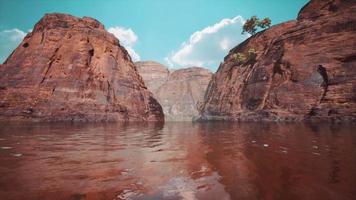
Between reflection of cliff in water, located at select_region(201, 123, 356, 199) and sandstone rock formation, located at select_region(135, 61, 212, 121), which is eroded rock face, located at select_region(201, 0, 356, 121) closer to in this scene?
reflection of cliff in water, located at select_region(201, 123, 356, 199)

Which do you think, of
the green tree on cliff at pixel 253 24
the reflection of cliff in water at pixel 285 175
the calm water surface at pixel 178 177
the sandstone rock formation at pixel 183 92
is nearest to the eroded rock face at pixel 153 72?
the sandstone rock formation at pixel 183 92

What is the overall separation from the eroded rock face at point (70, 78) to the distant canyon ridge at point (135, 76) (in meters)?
0.10

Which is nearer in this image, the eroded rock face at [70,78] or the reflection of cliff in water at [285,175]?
the reflection of cliff in water at [285,175]

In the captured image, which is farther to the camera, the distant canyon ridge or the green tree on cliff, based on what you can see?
the green tree on cliff

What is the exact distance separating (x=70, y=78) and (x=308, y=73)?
30502 millimetres

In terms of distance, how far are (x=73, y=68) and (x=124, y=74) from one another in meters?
7.25

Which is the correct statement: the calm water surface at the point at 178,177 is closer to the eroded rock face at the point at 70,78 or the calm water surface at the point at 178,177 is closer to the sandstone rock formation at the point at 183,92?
the eroded rock face at the point at 70,78

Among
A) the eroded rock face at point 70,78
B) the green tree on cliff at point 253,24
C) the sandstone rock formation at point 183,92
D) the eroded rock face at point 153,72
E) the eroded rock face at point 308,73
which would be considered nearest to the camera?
the eroded rock face at point 308,73

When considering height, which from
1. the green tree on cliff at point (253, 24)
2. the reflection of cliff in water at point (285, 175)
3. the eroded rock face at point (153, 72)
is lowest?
the reflection of cliff in water at point (285, 175)

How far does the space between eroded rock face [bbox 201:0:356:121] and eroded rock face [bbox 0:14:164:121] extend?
17293 mm

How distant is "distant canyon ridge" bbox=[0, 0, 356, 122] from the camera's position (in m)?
23.3

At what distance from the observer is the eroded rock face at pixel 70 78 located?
964 inches

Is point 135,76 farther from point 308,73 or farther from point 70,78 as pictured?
point 308,73

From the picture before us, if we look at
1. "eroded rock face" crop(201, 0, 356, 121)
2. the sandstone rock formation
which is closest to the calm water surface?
"eroded rock face" crop(201, 0, 356, 121)
